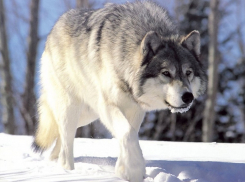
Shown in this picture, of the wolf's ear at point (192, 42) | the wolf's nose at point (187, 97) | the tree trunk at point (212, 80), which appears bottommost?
the tree trunk at point (212, 80)

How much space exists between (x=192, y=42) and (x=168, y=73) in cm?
60

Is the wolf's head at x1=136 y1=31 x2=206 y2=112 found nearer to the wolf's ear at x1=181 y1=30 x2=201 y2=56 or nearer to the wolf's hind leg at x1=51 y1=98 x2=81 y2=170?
the wolf's ear at x1=181 y1=30 x2=201 y2=56

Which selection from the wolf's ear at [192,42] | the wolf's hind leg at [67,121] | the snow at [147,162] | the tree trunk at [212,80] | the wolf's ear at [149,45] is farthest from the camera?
the tree trunk at [212,80]

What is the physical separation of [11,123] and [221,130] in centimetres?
749

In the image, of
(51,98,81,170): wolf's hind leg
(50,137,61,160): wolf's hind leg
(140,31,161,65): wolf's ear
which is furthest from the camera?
(50,137,61,160): wolf's hind leg

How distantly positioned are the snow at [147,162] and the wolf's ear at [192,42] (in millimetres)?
1241

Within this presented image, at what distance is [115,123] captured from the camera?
12.2 feet

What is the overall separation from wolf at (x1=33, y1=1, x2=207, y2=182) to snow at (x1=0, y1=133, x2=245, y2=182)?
0.28 m

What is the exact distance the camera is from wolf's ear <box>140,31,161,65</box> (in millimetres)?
3717

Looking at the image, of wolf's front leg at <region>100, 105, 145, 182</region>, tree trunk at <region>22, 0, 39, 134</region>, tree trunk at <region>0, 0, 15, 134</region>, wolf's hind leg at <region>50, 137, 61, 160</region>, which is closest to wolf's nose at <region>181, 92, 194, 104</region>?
wolf's front leg at <region>100, 105, 145, 182</region>

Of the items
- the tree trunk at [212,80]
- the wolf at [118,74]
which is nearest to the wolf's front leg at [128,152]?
the wolf at [118,74]

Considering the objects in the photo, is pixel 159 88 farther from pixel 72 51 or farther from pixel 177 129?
pixel 177 129

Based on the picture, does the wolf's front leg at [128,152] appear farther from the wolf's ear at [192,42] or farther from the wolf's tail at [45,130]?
the wolf's tail at [45,130]

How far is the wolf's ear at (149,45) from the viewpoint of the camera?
372 cm
